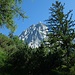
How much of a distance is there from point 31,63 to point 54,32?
7493 millimetres

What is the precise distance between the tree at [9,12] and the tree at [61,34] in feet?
26.5

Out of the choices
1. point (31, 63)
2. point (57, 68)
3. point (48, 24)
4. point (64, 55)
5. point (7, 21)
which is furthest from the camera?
point (48, 24)

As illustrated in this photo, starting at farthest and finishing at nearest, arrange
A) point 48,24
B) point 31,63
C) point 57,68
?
point 48,24, point 57,68, point 31,63

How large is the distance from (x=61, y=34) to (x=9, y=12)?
10487 mm

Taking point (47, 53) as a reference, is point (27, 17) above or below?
above

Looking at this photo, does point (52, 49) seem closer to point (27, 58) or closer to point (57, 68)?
point (57, 68)

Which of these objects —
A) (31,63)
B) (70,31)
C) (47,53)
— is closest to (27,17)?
(31,63)

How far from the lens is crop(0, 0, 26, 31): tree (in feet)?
50.6

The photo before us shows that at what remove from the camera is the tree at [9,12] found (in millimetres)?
15438

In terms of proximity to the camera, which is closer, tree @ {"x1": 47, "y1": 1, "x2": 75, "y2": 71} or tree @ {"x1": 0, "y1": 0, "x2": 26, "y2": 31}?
tree @ {"x1": 0, "y1": 0, "x2": 26, "y2": 31}

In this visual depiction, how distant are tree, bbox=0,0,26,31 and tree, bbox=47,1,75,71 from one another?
8.07 meters

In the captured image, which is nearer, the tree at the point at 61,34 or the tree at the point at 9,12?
the tree at the point at 9,12

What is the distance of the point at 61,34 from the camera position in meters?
25.2

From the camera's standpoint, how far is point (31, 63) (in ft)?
67.1
